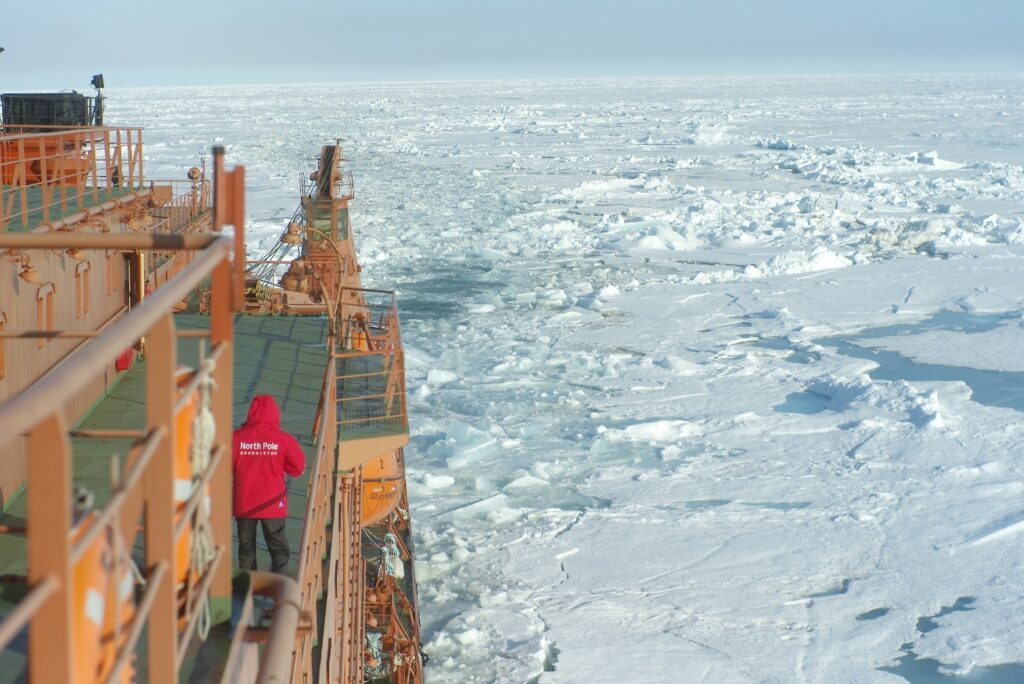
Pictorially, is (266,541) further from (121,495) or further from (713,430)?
(713,430)

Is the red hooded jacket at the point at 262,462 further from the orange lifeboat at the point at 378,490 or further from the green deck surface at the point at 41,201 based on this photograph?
the orange lifeboat at the point at 378,490

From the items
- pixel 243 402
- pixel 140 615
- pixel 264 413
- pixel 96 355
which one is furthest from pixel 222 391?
pixel 243 402

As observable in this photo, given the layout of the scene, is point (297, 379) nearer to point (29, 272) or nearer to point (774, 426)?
point (29, 272)

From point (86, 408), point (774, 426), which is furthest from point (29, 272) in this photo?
point (774, 426)

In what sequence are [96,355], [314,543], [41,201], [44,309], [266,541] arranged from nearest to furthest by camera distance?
1. [96,355]
2. [266,541]
3. [314,543]
4. [44,309]
5. [41,201]

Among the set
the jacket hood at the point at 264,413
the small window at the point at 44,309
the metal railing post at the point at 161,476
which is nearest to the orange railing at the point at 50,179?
the small window at the point at 44,309
